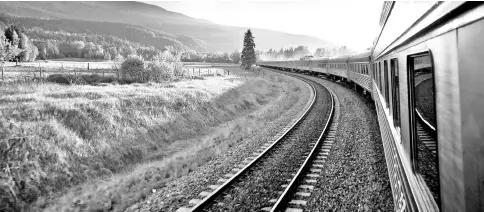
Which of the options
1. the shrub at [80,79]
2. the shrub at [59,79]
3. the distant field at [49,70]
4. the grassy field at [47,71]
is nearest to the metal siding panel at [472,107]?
the grassy field at [47,71]

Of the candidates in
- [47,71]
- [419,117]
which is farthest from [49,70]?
[419,117]

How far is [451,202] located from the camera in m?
1.95

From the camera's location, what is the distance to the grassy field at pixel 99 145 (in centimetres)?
898

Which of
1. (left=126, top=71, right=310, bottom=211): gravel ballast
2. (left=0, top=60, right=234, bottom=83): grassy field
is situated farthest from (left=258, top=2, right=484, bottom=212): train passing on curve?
(left=0, top=60, right=234, bottom=83): grassy field

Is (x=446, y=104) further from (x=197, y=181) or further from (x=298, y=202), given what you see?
(x=197, y=181)

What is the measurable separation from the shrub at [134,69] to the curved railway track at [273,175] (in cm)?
2099

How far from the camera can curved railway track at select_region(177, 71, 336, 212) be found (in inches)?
262

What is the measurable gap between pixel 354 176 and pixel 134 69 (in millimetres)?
25957

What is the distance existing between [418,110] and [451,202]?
1310 mm

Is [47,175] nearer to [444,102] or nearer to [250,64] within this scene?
[444,102]

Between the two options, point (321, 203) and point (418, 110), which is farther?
point (321, 203)

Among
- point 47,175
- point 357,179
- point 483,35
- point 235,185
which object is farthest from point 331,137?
point 483,35

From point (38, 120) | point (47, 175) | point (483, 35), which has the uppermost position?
point (483, 35)

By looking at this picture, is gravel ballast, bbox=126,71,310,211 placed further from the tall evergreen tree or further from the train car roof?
the tall evergreen tree
